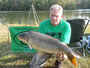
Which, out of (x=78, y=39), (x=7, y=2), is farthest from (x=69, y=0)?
(x=78, y=39)

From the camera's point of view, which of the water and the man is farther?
the water

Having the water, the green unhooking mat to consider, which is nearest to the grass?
the green unhooking mat

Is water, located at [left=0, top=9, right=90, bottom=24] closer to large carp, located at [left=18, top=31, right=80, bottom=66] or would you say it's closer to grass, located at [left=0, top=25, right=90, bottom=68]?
grass, located at [left=0, top=25, right=90, bottom=68]

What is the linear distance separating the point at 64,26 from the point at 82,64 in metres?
1.31

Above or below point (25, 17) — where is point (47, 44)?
below

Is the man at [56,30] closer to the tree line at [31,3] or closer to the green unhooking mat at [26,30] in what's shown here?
the green unhooking mat at [26,30]

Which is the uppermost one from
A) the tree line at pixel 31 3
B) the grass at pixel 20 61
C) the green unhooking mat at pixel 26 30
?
the tree line at pixel 31 3

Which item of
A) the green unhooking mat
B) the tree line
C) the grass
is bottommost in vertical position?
the grass

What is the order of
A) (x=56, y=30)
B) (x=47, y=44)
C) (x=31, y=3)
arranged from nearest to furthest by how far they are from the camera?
1. (x=47, y=44)
2. (x=56, y=30)
3. (x=31, y=3)

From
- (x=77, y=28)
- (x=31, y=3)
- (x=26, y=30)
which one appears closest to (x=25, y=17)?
(x=77, y=28)

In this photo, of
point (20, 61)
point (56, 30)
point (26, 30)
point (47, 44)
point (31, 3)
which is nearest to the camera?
point (47, 44)

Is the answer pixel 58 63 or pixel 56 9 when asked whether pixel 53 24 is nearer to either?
pixel 56 9

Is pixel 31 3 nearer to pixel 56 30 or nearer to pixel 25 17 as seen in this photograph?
pixel 25 17

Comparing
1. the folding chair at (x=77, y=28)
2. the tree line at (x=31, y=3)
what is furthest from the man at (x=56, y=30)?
the tree line at (x=31, y=3)
